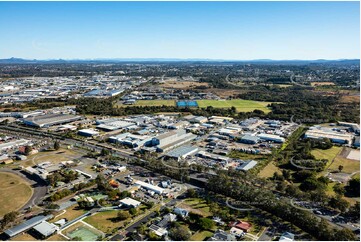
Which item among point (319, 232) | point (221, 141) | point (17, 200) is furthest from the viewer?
point (221, 141)

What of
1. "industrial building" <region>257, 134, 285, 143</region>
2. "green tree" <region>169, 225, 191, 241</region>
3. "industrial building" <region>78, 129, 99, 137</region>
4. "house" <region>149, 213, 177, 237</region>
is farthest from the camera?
"industrial building" <region>78, 129, 99, 137</region>

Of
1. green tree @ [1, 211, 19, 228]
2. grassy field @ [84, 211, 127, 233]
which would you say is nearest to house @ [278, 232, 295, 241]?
grassy field @ [84, 211, 127, 233]

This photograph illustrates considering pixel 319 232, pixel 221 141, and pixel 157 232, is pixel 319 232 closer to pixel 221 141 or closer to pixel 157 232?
pixel 157 232

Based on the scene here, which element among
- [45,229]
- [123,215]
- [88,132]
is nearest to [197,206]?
[123,215]

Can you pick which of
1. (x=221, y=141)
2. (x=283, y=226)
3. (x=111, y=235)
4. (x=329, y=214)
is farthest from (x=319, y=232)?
(x=221, y=141)

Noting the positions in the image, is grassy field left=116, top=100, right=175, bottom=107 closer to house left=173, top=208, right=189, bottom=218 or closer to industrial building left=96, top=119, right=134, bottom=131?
industrial building left=96, top=119, right=134, bottom=131

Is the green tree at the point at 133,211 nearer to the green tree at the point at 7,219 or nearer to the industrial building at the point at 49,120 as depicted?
the green tree at the point at 7,219
